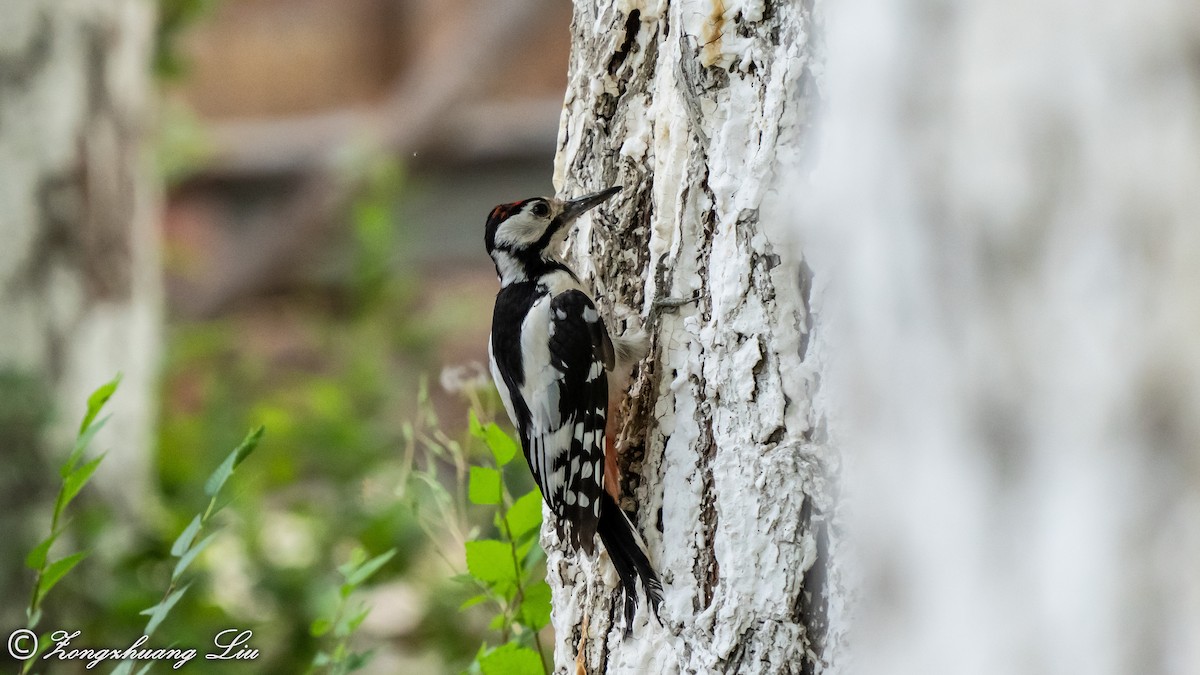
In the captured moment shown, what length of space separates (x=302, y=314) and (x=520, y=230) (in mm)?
4427

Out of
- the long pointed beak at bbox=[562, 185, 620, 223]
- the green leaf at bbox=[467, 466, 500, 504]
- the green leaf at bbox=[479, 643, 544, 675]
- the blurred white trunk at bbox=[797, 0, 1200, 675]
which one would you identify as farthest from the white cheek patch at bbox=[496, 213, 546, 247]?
the blurred white trunk at bbox=[797, 0, 1200, 675]

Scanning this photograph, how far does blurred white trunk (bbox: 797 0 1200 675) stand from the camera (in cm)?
50

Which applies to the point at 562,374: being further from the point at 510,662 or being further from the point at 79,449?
the point at 79,449

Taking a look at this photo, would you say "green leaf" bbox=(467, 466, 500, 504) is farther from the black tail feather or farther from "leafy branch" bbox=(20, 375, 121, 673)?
"leafy branch" bbox=(20, 375, 121, 673)

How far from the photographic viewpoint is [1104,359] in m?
0.51

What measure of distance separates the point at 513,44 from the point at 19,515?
10.6 feet

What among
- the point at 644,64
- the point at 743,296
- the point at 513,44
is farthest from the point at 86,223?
the point at 513,44

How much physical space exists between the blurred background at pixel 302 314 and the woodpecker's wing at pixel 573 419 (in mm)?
105

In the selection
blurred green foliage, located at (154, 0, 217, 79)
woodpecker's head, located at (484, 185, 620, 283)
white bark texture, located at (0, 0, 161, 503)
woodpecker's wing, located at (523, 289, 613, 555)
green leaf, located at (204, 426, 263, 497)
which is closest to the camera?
green leaf, located at (204, 426, 263, 497)

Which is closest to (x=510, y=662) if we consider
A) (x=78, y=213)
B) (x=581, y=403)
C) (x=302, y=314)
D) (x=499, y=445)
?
(x=499, y=445)

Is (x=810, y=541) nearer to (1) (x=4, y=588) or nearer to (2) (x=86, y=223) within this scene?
(1) (x=4, y=588)

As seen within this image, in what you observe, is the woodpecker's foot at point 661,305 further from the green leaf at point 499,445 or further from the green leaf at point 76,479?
the green leaf at point 76,479

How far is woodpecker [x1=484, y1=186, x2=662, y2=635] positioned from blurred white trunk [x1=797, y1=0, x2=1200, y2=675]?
0.49m

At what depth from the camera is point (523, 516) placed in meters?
1.12
